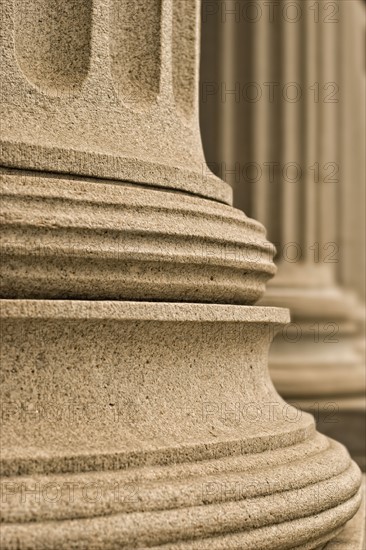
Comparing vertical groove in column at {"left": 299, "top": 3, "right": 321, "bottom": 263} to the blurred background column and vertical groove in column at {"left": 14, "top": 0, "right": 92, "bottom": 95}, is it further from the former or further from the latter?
vertical groove in column at {"left": 14, "top": 0, "right": 92, "bottom": 95}

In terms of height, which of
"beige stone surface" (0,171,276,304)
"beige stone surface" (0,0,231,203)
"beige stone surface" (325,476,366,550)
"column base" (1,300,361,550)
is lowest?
"beige stone surface" (325,476,366,550)

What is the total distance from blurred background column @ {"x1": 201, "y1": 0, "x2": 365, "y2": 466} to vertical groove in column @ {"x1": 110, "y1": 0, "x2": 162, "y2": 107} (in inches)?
447

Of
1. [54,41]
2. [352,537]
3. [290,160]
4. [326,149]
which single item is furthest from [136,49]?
[326,149]

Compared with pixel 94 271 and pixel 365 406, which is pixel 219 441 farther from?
pixel 365 406

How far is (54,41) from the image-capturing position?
1002 cm

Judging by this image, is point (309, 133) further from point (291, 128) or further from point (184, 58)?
point (184, 58)

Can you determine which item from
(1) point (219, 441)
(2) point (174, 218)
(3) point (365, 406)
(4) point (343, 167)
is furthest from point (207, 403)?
(4) point (343, 167)

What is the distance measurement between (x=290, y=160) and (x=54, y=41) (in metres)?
13.9

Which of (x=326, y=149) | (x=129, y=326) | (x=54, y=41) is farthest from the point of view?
(x=326, y=149)

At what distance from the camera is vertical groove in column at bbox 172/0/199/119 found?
11.4m

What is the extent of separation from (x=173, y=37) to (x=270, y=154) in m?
11.9

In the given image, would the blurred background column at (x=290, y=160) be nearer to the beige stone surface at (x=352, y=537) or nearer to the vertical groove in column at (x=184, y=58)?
the beige stone surface at (x=352, y=537)

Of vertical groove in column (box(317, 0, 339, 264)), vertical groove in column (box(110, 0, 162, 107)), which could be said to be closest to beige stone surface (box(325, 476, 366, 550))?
vertical groove in column (box(110, 0, 162, 107))

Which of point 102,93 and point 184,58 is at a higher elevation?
point 184,58
